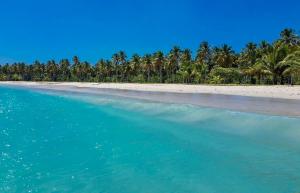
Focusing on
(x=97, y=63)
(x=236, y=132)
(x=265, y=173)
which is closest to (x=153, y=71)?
(x=97, y=63)

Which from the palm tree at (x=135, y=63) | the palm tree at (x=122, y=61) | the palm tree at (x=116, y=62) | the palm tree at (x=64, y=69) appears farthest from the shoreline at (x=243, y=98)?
the palm tree at (x=64, y=69)

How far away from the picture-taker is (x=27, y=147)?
1398 cm

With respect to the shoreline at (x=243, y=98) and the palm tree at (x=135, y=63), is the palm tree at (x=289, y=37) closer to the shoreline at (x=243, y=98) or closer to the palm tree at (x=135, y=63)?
the shoreline at (x=243, y=98)

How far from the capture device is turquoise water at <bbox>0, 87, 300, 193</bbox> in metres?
8.73

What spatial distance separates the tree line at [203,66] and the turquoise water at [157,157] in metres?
35.4

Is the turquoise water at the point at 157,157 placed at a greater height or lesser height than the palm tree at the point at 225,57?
lesser

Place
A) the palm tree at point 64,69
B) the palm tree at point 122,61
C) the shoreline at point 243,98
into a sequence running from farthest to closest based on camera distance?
the palm tree at point 64,69
the palm tree at point 122,61
the shoreline at point 243,98

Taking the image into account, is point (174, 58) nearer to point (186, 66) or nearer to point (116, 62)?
point (186, 66)

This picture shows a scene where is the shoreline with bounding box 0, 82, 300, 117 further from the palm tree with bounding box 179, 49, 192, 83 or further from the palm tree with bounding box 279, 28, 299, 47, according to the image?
the palm tree with bounding box 179, 49, 192, 83

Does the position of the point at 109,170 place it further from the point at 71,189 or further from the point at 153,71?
the point at 153,71

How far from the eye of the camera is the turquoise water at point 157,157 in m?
8.73

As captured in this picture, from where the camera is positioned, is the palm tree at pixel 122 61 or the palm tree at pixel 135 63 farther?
the palm tree at pixel 122 61

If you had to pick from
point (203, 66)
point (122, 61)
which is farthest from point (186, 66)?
point (122, 61)

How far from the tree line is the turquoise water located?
116 feet
